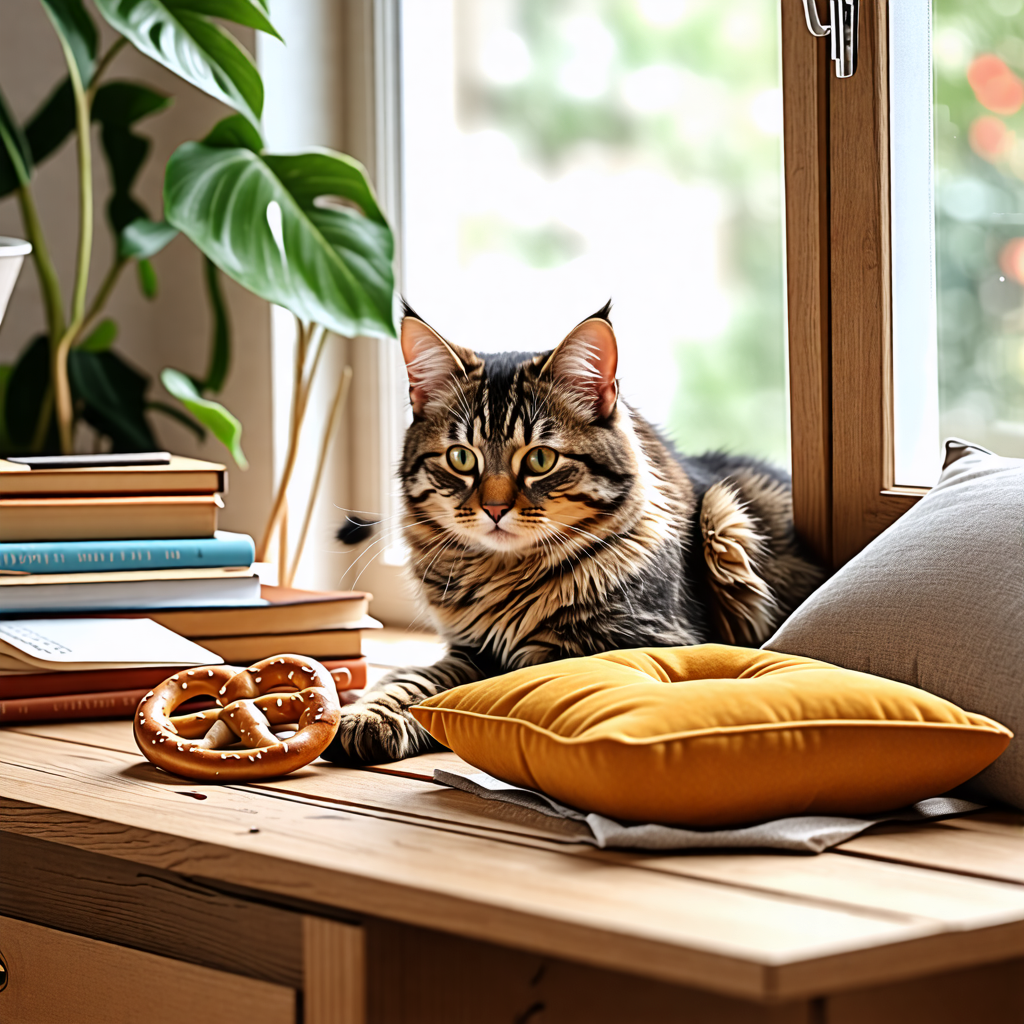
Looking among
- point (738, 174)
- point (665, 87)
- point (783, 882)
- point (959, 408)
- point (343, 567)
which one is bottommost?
point (783, 882)

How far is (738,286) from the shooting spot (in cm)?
240

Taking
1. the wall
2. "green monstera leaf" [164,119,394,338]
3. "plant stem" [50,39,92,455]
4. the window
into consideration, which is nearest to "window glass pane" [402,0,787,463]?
the window

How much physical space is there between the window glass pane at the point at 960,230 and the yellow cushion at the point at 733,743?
1.89ft

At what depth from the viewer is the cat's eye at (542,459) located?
1.33m

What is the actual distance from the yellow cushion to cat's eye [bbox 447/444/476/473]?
357 millimetres

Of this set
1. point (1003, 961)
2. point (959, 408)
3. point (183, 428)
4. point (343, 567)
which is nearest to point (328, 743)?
point (1003, 961)

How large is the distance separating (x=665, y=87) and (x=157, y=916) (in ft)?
5.77

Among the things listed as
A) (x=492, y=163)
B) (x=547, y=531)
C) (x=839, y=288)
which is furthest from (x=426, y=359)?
(x=492, y=163)

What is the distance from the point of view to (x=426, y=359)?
1403mm

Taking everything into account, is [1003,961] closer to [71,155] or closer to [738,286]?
[738,286]

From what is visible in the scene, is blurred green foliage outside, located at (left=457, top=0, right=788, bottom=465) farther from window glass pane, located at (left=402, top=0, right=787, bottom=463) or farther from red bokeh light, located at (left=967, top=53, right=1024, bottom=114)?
red bokeh light, located at (left=967, top=53, right=1024, bottom=114)

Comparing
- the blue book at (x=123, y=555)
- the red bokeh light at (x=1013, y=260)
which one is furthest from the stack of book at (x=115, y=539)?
the red bokeh light at (x=1013, y=260)

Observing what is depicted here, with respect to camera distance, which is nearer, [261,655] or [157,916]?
[157,916]

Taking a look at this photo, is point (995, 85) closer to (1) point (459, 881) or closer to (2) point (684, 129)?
(2) point (684, 129)
